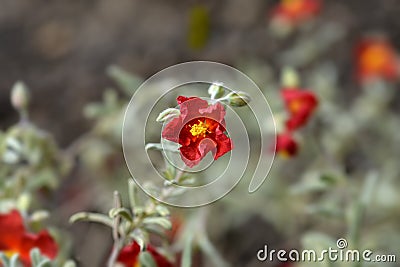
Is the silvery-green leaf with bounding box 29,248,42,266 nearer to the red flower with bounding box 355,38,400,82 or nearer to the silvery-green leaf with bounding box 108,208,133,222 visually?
the silvery-green leaf with bounding box 108,208,133,222

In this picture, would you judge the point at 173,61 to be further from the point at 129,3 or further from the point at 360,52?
the point at 360,52

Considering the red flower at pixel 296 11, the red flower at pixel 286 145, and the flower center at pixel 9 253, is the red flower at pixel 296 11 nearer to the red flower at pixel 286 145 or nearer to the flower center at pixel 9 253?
the red flower at pixel 286 145

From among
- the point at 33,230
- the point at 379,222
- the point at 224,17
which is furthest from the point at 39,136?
the point at 224,17

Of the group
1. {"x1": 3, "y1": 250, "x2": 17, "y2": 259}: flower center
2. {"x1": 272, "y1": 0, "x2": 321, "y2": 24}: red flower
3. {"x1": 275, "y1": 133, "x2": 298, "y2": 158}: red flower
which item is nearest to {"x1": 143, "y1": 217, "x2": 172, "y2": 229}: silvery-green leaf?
{"x1": 3, "y1": 250, "x2": 17, "y2": 259}: flower center

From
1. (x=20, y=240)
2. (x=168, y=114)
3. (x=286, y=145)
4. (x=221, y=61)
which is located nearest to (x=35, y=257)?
(x=20, y=240)

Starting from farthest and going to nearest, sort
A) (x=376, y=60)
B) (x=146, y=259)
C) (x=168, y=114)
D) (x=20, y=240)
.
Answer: (x=376, y=60), (x=20, y=240), (x=146, y=259), (x=168, y=114)

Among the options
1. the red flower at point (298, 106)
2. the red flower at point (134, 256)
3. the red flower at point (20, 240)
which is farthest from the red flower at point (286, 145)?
the red flower at point (20, 240)

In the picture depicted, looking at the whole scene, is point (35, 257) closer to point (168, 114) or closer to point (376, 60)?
point (168, 114)
